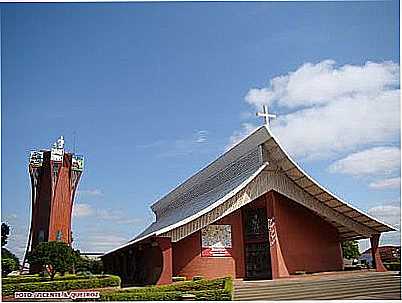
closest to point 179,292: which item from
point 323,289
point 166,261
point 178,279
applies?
point 166,261

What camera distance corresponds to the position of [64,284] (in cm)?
1012

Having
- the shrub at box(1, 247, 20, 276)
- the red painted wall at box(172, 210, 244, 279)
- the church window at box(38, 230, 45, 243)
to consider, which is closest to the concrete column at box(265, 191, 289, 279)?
the red painted wall at box(172, 210, 244, 279)

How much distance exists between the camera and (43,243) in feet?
36.6

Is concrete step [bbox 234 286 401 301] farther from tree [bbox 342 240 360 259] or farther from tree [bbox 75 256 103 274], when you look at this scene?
tree [bbox 342 240 360 259]

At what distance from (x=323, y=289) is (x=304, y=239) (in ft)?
8.95

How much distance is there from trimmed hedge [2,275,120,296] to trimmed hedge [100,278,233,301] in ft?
1.52

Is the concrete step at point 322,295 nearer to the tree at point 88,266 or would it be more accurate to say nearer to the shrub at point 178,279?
the shrub at point 178,279

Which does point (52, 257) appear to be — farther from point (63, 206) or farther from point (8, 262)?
point (63, 206)

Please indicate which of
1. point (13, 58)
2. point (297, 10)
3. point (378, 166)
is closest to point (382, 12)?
point (297, 10)

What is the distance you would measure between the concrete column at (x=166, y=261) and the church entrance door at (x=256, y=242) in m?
2.24

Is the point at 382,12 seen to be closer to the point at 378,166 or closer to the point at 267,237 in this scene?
the point at 378,166

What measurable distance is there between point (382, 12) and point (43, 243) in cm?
740

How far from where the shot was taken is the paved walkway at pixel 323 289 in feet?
33.7

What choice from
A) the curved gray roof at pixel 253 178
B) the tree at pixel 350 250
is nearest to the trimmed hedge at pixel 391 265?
the curved gray roof at pixel 253 178
